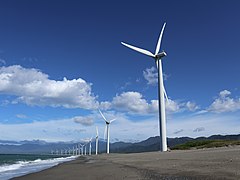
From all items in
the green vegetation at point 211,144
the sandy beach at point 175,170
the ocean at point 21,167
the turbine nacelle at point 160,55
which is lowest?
the ocean at point 21,167

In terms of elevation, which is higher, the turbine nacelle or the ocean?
the turbine nacelle

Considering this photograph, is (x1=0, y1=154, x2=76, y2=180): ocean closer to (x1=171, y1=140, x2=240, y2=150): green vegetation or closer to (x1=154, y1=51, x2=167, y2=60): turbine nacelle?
(x1=154, y1=51, x2=167, y2=60): turbine nacelle

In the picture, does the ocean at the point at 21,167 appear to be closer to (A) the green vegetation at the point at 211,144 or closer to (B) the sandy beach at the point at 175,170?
(B) the sandy beach at the point at 175,170

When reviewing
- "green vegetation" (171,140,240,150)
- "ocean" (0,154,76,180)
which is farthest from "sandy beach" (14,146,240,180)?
"green vegetation" (171,140,240,150)

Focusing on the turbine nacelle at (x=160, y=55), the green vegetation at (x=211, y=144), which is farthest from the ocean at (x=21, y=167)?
the green vegetation at (x=211, y=144)

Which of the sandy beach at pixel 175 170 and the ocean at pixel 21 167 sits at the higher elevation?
the sandy beach at pixel 175 170

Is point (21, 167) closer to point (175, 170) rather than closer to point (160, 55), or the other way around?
point (160, 55)

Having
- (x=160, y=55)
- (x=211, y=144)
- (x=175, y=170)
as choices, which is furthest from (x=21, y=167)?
(x=211, y=144)

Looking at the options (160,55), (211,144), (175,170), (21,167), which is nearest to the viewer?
(175,170)

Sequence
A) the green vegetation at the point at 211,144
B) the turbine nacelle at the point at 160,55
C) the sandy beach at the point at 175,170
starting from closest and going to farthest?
the sandy beach at the point at 175,170, the turbine nacelle at the point at 160,55, the green vegetation at the point at 211,144

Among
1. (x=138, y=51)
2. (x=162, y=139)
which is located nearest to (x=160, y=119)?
(x=162, y=139)

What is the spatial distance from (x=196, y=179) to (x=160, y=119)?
105 feet

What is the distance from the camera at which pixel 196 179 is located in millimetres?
12047

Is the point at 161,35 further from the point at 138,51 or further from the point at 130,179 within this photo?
the point at 130,179
